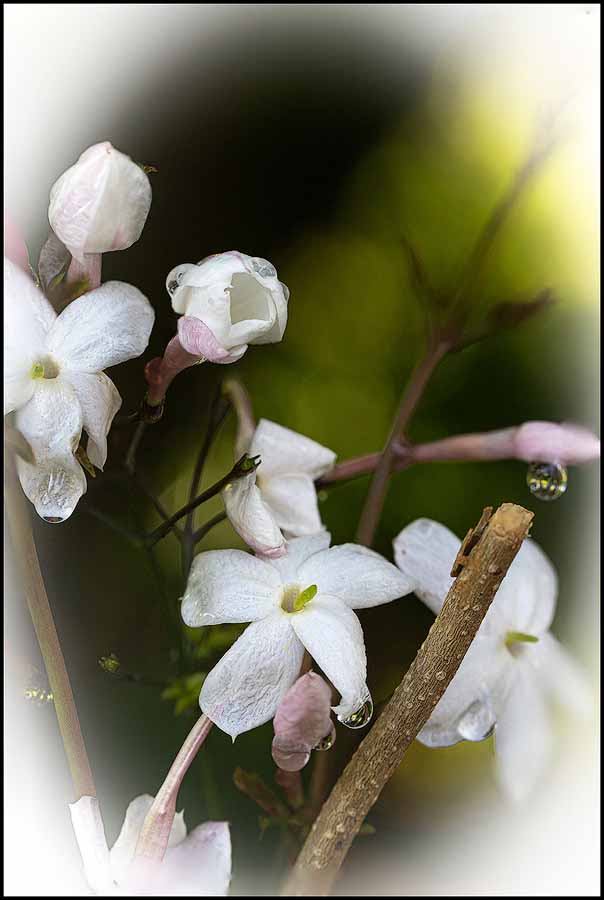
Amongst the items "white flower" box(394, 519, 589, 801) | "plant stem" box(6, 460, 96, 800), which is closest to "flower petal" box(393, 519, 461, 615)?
"white flower" box(394, 519, 589, 801)

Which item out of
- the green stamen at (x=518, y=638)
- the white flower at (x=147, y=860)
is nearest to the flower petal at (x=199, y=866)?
the white flower at (x=147, y=860)

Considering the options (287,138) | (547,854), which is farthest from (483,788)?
(287,138)

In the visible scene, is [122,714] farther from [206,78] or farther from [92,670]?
[206,78]

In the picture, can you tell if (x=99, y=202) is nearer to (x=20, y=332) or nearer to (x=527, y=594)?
(x=20, y=332)

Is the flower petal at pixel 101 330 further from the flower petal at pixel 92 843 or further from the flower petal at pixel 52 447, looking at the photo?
the flower petal at pixel 92 843

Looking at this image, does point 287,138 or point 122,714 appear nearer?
point 122,714

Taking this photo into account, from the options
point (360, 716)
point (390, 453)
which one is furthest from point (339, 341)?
point (360, 716)
